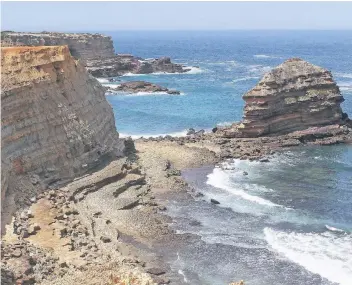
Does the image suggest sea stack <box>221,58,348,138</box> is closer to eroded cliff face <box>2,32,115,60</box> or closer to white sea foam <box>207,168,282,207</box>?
white sea foam <box>207,168,282,207</box>

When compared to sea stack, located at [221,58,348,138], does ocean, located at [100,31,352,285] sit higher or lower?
lower

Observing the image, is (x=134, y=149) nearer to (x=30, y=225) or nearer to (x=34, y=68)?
(x=34, y=68)

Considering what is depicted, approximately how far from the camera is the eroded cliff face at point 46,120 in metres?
37.9

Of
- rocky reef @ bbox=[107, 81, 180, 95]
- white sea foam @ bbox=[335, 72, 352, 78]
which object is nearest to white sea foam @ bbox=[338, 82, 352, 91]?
white sea foam @ bbox=[335, 72, 352, 78]

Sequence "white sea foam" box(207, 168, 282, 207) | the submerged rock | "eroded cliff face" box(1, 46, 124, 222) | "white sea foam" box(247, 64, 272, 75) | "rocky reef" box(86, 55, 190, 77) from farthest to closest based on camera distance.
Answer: "white sea foam" box(247, 64, 272, 75) → "rocky reef" box(86, 55, 190, 77) → "white sea foam" box(207, 168, 282, 207) → the submerged rock → "eroded cliff face" box(1, 46, 124, 222)

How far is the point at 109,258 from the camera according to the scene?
101 feet

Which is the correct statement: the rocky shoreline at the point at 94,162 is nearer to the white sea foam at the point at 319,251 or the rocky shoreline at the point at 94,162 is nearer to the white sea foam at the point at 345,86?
the white sea foam at the point at 319,251

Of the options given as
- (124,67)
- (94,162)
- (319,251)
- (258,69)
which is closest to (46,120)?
(94,162)

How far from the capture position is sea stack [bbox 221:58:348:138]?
62.2 metres

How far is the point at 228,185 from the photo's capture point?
48.1 m

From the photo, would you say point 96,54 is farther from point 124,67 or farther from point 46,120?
point 46,120

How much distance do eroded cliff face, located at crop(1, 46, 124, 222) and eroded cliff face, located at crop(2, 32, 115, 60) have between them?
75.9 meters

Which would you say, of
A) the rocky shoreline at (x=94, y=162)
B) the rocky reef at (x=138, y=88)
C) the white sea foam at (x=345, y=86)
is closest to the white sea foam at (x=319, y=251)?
the rocky shoreline at (x=94, y=162)

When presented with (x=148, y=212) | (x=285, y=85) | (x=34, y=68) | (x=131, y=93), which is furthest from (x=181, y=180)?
(x=131, y=93)
